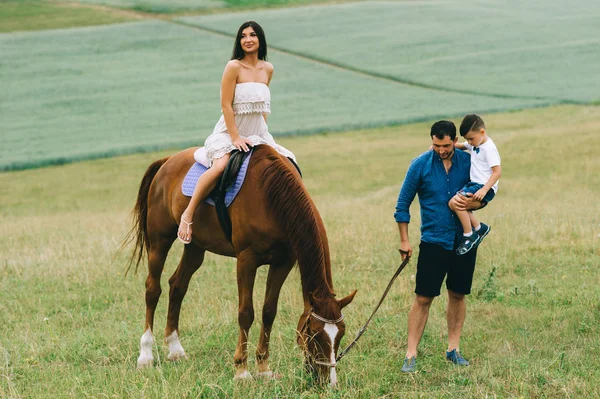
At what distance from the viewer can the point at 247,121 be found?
22.1 ft

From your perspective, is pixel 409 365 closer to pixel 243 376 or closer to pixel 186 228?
pixel 243 376

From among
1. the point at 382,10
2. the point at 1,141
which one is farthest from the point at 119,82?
the point at 382,10

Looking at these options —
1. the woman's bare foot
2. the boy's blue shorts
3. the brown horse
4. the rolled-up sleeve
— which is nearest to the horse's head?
the brown horse

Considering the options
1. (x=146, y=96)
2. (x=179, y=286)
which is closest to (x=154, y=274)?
(x=179, y=286)

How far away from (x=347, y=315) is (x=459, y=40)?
39547 millimetres

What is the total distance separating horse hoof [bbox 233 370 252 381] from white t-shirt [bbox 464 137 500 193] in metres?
2.51

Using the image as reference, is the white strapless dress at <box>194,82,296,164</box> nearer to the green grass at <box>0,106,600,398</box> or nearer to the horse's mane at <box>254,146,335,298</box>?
the horse's mane at <box>254,146,335,298</box>

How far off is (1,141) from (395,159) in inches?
632

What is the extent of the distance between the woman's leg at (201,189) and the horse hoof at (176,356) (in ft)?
3.79

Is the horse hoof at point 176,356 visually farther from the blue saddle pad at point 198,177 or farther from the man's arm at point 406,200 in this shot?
the man's arm at point 406,200

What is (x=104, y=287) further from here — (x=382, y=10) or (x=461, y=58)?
(x=382, y=10)

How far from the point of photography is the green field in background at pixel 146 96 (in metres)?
29.9

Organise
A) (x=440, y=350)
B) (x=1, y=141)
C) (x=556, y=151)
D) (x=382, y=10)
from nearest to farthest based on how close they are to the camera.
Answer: (x=440, y=350) < (x=556, y=151) < (x=1, y=141) < (x=382, y=10)

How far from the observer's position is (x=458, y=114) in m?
31.1
